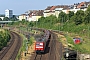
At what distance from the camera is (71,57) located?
2845cm

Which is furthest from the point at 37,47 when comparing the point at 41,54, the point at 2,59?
the point at 2,59

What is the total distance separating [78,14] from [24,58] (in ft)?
147

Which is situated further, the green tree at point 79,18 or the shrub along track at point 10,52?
the green tree at point 79,18

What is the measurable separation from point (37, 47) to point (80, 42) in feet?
41.0

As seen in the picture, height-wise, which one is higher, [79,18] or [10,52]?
[79,18]

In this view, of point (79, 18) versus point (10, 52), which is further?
point (79, 18)

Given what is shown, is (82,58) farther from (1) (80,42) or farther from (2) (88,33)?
(2) (88,33)

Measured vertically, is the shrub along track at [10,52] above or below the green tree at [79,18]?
below

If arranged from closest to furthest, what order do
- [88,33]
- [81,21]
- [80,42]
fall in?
[80,42] → [88,33] → [81,21]

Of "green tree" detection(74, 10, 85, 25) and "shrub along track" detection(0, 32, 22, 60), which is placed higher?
"green tree" detection(74, 10, 85, 25)

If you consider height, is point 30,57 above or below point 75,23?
below

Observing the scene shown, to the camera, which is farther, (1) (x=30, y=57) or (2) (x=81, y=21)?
(2) (x=81, y=21)

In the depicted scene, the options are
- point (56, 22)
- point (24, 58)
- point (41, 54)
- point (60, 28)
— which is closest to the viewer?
point (24, 58)

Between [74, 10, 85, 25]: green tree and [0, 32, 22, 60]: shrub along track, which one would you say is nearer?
[0, 32, 22, 60]: shrub along track
